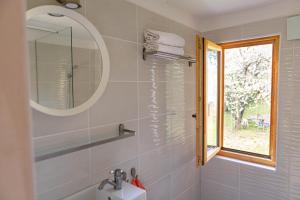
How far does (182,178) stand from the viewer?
205cm

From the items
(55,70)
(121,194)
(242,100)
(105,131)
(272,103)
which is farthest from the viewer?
(242,100)

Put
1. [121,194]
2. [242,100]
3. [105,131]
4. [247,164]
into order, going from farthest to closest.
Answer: [242,100]
[247,164]
[105,131]
[121,194]

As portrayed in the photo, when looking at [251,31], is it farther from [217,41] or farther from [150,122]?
[150,122]

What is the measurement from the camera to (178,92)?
1.96 m

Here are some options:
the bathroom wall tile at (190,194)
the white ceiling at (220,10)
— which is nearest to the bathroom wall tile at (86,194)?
the bathroom wall tile at (190,194)

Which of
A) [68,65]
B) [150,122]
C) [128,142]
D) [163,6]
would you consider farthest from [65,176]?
[163,6]

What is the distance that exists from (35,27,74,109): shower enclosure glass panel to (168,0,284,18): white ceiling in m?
1.06

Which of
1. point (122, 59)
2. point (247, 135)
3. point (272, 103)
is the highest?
point (122, 59)

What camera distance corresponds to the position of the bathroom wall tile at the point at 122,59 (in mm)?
1274

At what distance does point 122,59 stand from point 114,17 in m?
0.28

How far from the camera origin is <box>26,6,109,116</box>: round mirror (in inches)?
35.9

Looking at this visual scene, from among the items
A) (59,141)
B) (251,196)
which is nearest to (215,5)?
(59,141)

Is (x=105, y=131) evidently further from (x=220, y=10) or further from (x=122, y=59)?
(x=220, y=10)

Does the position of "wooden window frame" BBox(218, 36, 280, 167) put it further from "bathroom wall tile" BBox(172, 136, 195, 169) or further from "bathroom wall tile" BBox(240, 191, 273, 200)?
"bathroom wall tile" BBox(172, 136, 195, 169)
